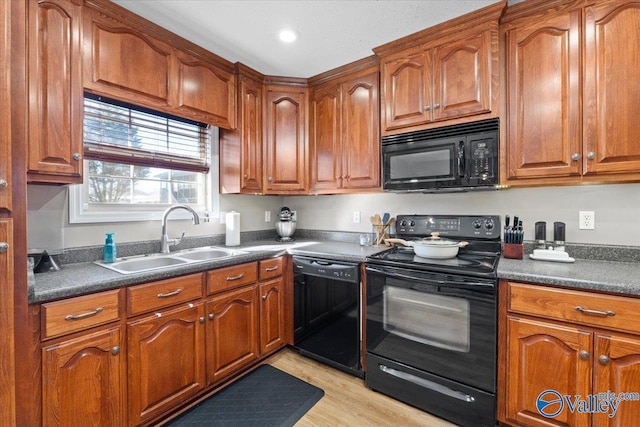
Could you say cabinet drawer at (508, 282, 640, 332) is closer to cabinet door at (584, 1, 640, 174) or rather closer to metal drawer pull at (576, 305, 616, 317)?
metal drawer pull at (576, 305, 616, 317)

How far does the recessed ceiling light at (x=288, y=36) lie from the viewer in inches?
76.5

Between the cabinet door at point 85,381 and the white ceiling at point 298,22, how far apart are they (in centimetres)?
183

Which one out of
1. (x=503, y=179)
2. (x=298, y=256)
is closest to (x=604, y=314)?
(x=503, y=179)

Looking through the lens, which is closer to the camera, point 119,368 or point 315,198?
point 119,368

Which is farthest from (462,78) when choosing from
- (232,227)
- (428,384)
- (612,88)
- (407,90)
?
(232,227)

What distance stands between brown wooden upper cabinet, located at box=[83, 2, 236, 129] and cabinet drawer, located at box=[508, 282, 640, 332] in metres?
2.31

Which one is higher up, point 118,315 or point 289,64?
point 289,64

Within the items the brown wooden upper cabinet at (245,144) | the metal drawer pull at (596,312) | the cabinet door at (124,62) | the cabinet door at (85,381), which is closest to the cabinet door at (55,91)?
the cabinet door at (124,62)

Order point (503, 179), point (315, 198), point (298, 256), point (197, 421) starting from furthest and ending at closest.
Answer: point (315, 198) → point (298, 256) → point (503, 179) → point (197, 421)

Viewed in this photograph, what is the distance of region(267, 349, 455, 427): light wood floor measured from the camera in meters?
1.66

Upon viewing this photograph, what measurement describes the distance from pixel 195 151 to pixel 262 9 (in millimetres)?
1251

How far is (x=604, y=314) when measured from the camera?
129cm

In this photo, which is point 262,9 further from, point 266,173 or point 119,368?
point 119,368

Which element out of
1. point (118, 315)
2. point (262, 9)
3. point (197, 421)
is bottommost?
point (197, 421)
